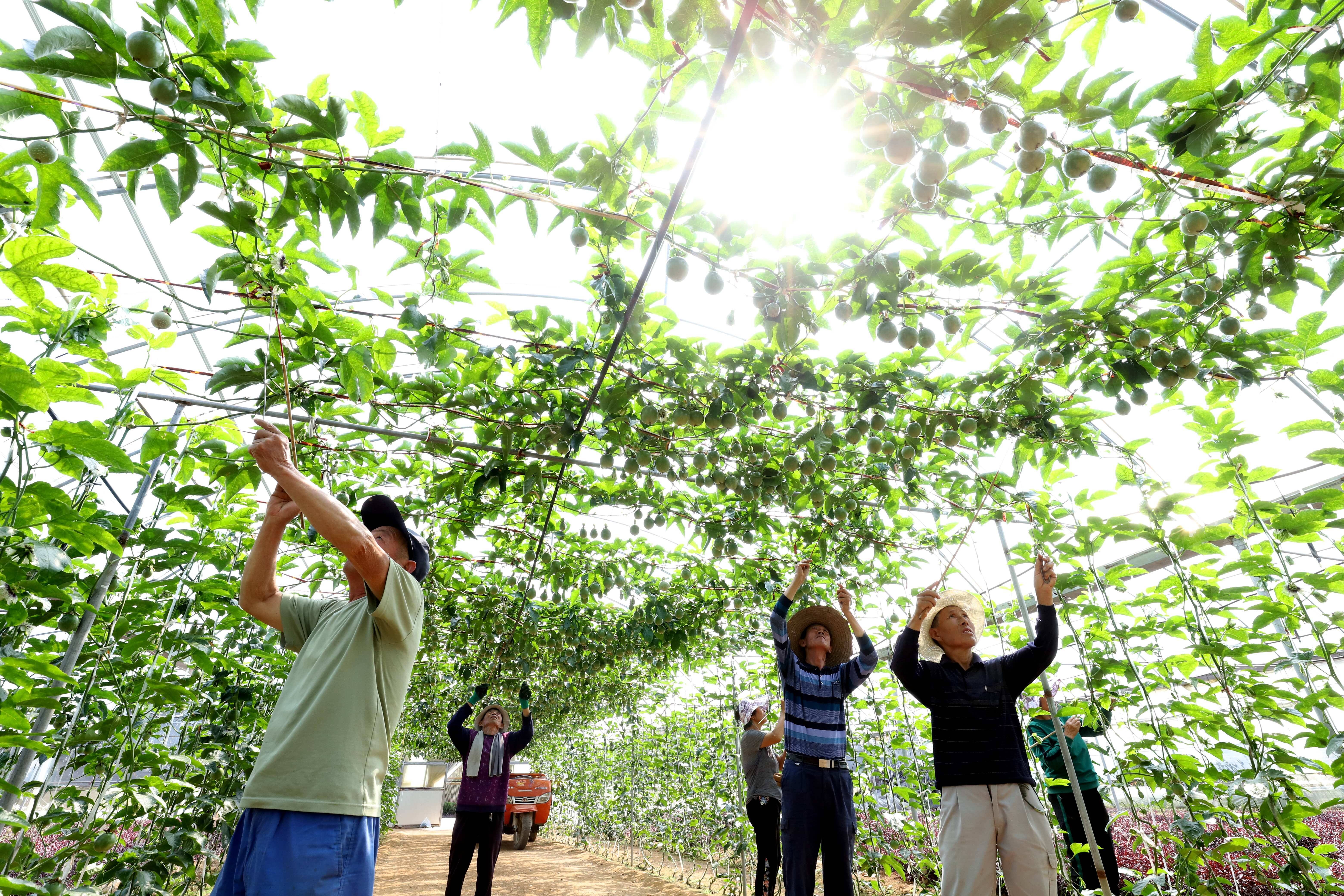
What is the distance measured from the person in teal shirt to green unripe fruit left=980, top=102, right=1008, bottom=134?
3.38 m

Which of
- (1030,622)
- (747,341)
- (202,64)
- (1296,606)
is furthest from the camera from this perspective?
(1030,622)

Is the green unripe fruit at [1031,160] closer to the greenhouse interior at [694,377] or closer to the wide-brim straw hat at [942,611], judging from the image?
the greenhouse interior at [694,377]

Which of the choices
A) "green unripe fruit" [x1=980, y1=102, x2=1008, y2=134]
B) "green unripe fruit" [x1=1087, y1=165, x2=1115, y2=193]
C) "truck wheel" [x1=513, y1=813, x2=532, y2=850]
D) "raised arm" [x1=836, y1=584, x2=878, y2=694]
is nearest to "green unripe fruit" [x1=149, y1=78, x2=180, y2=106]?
"green unripe fruit" [x1=980, y1=102, x2=1008, y2=134]

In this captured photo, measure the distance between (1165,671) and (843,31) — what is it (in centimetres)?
328

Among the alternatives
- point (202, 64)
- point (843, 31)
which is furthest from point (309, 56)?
point (843, 31)

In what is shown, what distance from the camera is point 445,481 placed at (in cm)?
416

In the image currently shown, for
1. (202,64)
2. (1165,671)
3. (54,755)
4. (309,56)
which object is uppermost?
(309,56)

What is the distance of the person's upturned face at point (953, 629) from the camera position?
9.67 ft

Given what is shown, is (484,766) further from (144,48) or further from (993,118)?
(993,118)

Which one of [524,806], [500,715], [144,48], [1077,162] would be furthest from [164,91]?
[524,806]

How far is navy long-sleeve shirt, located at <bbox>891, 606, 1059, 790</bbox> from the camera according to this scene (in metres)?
2.62

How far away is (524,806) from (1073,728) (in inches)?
388

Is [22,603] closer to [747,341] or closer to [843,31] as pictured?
[747,341]

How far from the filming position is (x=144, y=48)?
5.15ft
